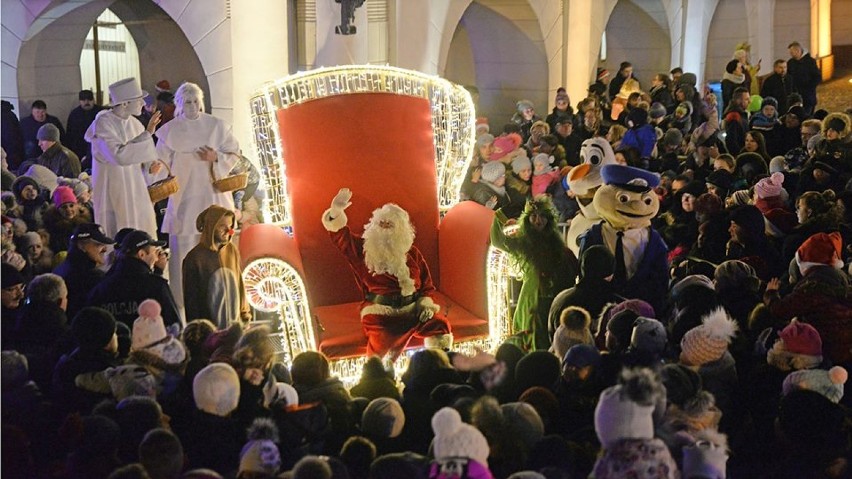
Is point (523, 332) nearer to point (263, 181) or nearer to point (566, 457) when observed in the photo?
point (263, 181)

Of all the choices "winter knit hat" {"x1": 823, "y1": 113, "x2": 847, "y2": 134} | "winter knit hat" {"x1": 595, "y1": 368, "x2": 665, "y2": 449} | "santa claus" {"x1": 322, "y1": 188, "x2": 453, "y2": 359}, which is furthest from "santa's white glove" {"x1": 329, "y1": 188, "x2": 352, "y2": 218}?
"winter knit hat" {"x1": 823, "y1": 113, "x2": 847, "y2": 134}

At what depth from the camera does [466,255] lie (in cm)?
535

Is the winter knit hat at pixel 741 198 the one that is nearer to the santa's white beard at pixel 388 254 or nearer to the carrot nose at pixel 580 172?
the carrot nose at pixel 580 172

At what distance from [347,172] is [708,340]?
7.31 feet

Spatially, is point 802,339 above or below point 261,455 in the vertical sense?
above

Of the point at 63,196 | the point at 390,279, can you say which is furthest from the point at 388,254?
the point at 63,196

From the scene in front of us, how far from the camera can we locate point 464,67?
620 inches

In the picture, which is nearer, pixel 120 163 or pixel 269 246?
pixel 269 246

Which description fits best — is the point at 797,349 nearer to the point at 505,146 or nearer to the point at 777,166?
the point at 777,166

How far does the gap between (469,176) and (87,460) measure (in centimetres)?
530

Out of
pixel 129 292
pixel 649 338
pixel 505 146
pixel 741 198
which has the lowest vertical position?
pixel 649 338

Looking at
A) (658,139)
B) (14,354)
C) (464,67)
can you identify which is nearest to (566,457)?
(14,354)

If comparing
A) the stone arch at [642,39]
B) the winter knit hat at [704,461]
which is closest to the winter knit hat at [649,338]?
the winter knit hat at [704,461]

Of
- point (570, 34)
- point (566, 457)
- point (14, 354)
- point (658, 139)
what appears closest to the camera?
point (566, 457)
